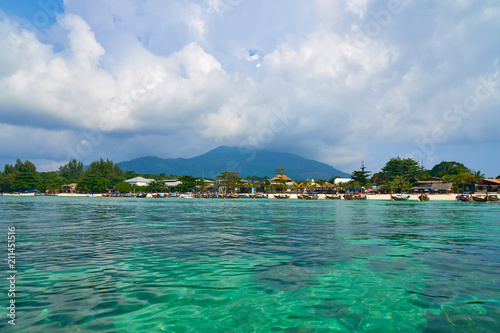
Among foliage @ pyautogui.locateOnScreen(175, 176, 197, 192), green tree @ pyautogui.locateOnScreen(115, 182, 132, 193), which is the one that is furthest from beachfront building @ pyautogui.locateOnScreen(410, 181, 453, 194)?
green tree @ pyautogui.locateOnScreen(115, 182, 132, 193)

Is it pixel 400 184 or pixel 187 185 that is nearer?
pixel 400 184

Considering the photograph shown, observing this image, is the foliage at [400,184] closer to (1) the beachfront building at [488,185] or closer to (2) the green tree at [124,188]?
(1) the beachfront building at [488,185]

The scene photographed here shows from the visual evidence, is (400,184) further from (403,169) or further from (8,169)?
(8,169)

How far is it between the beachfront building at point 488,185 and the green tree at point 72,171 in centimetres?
19712

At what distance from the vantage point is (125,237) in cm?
1634

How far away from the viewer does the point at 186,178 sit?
14562cm

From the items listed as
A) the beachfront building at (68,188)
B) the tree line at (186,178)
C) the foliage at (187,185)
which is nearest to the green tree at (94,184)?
the tree line at (186,178)

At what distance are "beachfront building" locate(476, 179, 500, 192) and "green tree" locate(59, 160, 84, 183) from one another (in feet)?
647

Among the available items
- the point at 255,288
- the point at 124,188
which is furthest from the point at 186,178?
the point at 255,288

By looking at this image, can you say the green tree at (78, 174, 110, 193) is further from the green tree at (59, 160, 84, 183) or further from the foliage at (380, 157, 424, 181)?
the foliage at (380, 157, 424, 181)

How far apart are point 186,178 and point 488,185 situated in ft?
381

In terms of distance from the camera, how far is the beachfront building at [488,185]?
98125mm

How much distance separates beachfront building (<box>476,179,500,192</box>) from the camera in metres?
98.1

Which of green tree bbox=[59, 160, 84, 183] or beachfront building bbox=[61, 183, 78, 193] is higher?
green tree bbox=[59, 160, 84, 183]
